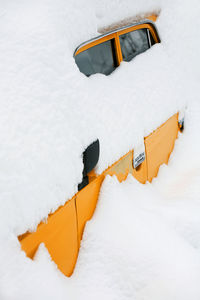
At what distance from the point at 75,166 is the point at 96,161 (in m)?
0.23

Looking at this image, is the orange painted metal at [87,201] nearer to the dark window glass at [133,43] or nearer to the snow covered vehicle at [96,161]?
the snow covered vehicle at [96,161]

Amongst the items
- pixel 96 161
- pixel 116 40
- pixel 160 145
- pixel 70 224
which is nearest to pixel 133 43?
pixel 116 40

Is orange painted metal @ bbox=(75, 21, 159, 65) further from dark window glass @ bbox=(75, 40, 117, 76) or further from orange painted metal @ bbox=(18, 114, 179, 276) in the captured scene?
orange painted metal @ bbox=(18, 114, 179, 276)

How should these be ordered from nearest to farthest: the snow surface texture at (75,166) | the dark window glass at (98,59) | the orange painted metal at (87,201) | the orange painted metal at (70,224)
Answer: the snow surface texture at (75,166) < the orange painted metal at (70,224) < the orange painted metal at (87,201) < the dark window glass at (98,59)

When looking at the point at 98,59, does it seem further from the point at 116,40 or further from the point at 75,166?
the point at 75,166

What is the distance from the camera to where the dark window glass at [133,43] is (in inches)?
90.3

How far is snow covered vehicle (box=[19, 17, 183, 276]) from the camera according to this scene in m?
1.44

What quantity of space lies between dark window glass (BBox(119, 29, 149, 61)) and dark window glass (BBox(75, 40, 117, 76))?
0.16 meters

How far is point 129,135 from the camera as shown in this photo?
200 centimetres

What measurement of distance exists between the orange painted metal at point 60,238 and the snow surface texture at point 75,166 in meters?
0.05

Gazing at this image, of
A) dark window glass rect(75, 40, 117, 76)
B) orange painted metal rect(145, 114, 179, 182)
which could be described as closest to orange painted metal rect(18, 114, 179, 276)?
orange painted metal rect(145, 114, 179, 182)

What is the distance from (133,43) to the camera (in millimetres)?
2447

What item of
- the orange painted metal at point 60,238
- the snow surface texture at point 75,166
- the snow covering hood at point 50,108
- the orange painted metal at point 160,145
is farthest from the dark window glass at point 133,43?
the orange painted metal at point 60,238

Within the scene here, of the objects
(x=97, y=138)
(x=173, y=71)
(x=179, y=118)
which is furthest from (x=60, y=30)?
(x=179, y=118)
